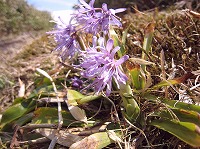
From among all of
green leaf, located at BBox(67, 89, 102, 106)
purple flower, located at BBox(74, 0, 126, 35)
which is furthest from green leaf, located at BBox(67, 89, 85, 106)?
purple flower, located at BBox(74, 0, 126, 35)

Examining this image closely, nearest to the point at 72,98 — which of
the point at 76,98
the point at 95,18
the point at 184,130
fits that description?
the point at 76,98

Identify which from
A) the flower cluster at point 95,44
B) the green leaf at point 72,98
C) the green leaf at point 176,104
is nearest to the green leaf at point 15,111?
the green leaf at point 72,98

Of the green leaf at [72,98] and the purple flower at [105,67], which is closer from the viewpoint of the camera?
the purple flower at [105,67]

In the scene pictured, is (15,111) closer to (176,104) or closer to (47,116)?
(47,116)

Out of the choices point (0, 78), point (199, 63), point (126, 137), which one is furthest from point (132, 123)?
point (0, 78)

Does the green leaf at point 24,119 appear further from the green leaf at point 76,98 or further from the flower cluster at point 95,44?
the flower cluster at point 95,44

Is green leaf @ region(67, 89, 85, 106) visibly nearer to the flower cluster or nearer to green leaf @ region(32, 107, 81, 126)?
green leaf @ region(32, 107, 81, 126)

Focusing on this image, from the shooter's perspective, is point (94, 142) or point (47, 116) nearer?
point (94, 142)
